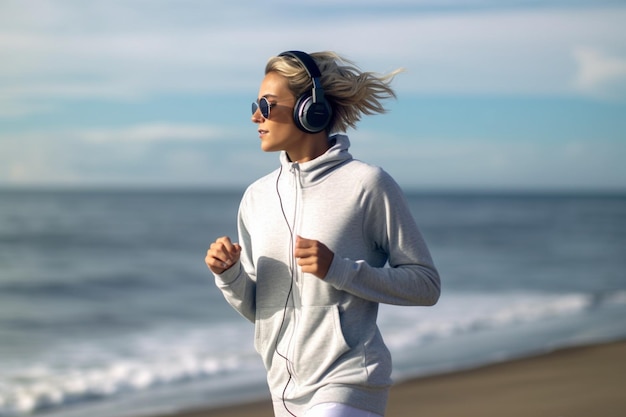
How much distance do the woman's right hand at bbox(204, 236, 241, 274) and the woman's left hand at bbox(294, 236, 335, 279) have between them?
0.25m

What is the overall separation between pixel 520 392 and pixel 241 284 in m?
5.20

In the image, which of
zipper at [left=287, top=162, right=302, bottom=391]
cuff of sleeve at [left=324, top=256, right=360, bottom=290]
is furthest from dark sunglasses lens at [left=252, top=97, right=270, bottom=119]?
cuff of sleeve at [left=324, top=256, right=360, bottom=290]

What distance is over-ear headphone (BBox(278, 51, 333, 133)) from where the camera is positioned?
8.95 ft

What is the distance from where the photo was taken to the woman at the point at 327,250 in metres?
2.62

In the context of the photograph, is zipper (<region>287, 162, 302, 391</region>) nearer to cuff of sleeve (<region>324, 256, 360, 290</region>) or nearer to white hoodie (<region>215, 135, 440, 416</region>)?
white hoodie (<region>215, 135, 440, 416</region>)

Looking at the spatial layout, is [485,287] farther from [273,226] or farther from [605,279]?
[273,226]

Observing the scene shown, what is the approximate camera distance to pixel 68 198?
6228 cm

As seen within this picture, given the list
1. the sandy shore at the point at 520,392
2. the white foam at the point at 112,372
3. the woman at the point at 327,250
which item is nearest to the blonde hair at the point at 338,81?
the woman at the point at 327,250

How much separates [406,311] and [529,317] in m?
1.80

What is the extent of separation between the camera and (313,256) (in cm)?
244

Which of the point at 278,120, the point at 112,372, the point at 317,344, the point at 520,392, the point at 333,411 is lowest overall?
the point at 112,372

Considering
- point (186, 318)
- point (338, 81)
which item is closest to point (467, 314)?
point (186, 318)

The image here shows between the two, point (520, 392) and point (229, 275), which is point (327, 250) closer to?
point (229, 275)

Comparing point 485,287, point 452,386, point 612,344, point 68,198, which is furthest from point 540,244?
point 68,198
